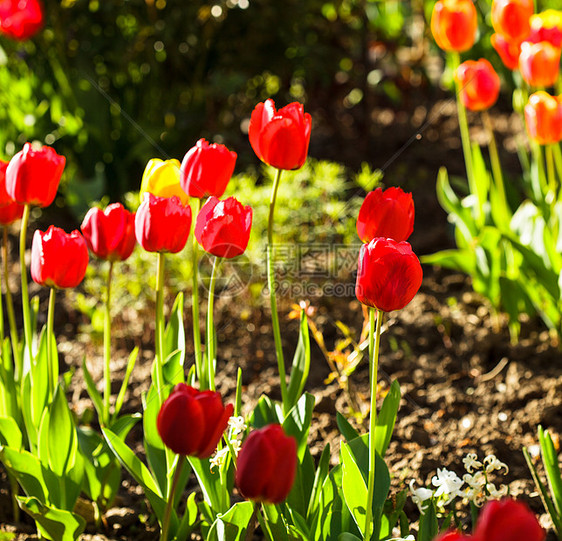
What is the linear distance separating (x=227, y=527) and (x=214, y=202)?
0.54m

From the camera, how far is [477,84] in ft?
7.90

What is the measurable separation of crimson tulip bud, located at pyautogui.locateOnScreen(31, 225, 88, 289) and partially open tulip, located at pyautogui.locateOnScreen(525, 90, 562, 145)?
1436 mm

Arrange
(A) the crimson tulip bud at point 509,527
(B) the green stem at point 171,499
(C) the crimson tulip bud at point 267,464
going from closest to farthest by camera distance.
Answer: (A) the crimson tulip bud at point 509,527 < (C) the crimson tulip bud at point 267,464 < (B) the green stem at point 171,499

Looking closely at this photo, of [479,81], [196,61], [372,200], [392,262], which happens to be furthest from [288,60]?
[392,262]

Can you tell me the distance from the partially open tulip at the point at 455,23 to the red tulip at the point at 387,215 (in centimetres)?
128

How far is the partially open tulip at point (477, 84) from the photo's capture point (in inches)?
94.2

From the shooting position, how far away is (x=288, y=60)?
140 inches

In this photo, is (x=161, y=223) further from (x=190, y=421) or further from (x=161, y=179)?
(x=190, y=421)

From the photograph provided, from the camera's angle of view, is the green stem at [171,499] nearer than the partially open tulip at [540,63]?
Yes

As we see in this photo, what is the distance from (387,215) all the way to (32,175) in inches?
26.8

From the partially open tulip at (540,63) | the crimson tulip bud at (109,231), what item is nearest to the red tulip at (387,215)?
the crimson tulip bud at (109,231)

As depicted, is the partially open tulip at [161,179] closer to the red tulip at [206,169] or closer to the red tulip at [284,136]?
the red tulip at [206,169]

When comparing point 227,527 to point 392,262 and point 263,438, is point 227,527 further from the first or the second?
point 392,262

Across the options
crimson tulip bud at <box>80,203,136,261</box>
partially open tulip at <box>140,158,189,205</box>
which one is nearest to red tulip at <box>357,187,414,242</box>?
partially open tulip at <box>140,158,189,205</box>
